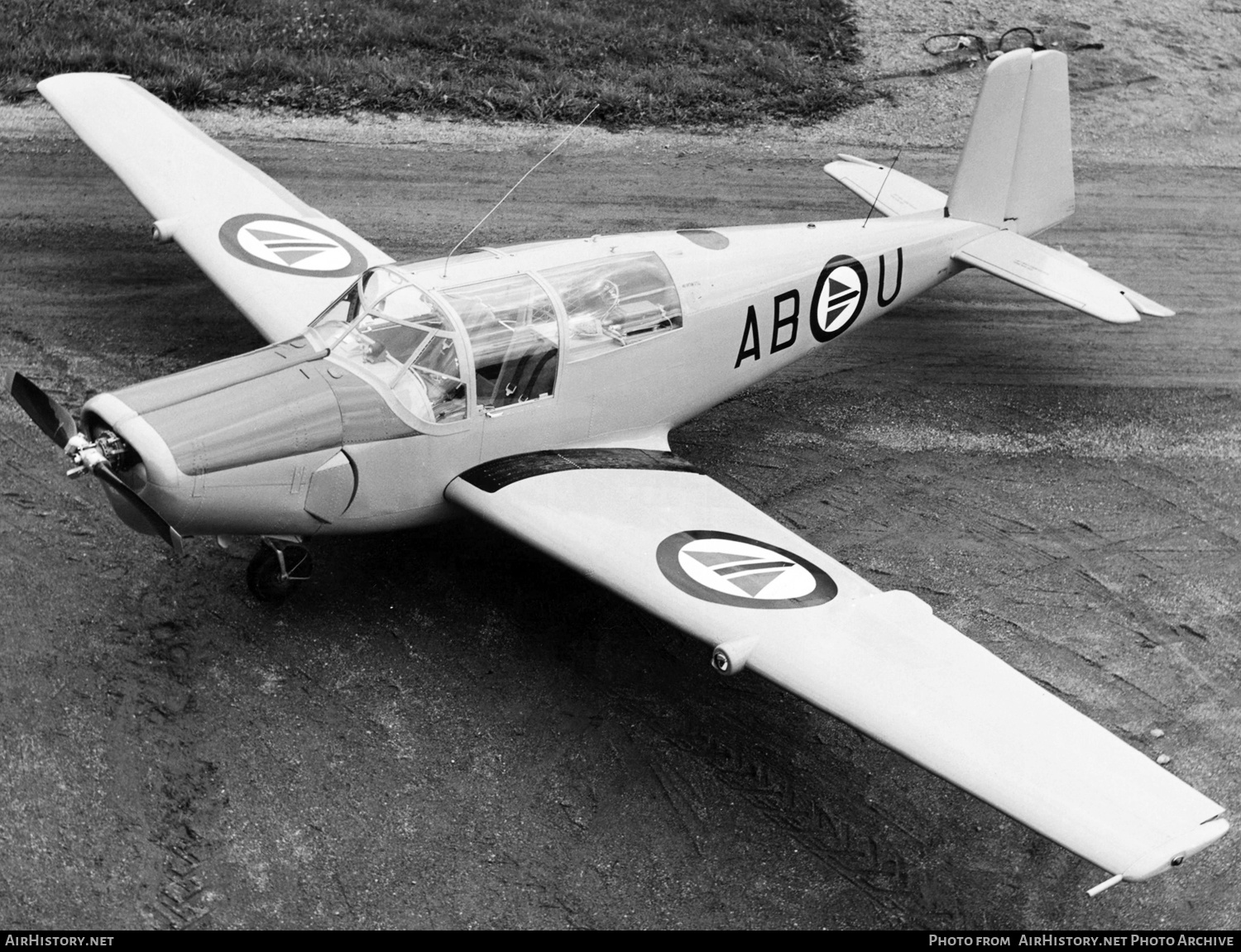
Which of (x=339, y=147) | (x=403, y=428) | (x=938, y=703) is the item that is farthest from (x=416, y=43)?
(x=938, y=703)

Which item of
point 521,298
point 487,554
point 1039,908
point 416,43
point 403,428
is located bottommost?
point 1039,908

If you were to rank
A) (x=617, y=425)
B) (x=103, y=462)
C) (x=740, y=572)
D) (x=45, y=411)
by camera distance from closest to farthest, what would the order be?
1. (x=103, y=462)
2. (x=45, y=411)
3. (x=740, y=572)
4. (x=617, y=425)

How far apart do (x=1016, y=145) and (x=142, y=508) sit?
8790 mm

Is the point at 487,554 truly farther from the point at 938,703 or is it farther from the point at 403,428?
→ the point at 938,703

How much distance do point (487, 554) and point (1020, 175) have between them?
651cm

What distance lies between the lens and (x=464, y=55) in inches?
694

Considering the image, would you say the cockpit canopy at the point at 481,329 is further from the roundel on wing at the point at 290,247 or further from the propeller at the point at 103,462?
the roundel on wing at the point at 290,247

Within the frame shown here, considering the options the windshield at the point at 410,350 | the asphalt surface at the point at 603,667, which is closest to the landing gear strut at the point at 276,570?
the asphalt surface at the point at 603,667

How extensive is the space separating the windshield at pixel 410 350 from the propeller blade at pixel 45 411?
1855 mm

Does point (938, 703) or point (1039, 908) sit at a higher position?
point (938, 703)

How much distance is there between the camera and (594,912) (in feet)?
25.8

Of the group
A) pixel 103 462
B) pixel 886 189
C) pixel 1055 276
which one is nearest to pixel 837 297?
pixel 1055 276

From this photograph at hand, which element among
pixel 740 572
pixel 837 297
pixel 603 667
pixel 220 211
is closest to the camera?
pixel 740 572

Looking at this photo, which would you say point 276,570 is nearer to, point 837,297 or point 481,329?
point 481,329
